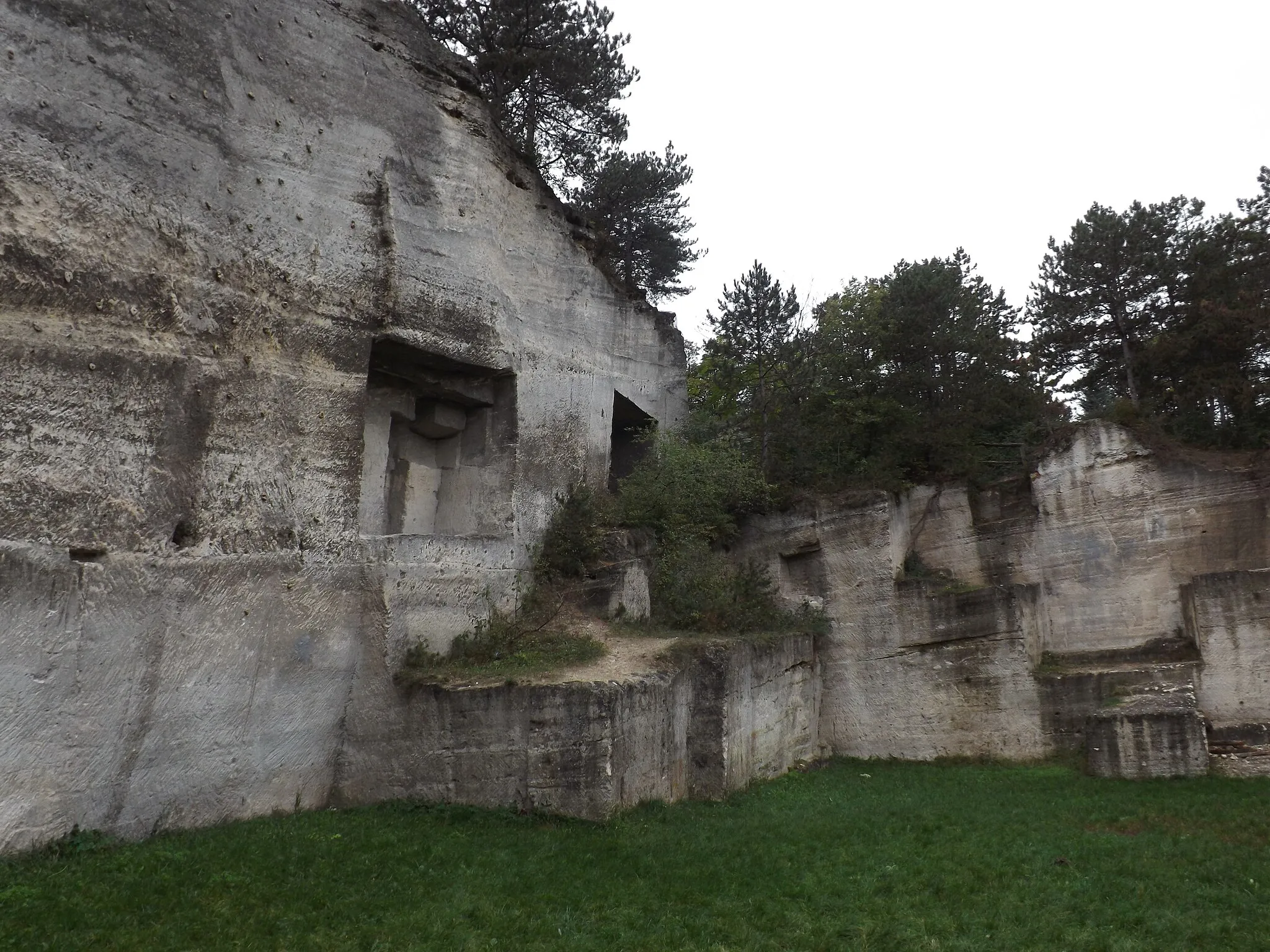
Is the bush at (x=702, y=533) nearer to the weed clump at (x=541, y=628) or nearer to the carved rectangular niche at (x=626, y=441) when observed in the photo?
the carved rectangular niche at (x=626, y=441)

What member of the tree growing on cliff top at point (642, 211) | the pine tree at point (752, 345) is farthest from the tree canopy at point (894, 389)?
the tree growing on cliff top at point (642, 211)

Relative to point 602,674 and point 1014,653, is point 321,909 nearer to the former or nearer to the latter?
point 602,674

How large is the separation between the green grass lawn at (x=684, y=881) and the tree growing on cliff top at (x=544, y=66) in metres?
15.6

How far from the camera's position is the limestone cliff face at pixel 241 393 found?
1081 centimetres

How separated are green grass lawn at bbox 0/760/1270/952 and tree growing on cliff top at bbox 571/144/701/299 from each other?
58.0 feet

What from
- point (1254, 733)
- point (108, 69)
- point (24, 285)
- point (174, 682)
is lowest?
point (1254, 733)

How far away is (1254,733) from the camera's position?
14.7m

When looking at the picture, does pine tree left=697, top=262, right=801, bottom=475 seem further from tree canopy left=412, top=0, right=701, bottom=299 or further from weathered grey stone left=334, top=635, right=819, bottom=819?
weathered grey stone left=334, top=635, right=819, bottom=819

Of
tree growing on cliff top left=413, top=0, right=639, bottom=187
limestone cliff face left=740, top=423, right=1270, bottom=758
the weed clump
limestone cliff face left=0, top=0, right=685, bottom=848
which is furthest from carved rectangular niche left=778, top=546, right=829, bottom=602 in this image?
tree growing on cliff top left=413, top=0, right=639, bottom=187

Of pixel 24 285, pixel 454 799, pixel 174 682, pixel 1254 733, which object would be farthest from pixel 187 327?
pixel 1254 733

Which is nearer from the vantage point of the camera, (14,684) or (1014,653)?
(14,684)

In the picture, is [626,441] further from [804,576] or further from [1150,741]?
[1150,741]

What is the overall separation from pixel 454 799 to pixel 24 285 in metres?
8.44

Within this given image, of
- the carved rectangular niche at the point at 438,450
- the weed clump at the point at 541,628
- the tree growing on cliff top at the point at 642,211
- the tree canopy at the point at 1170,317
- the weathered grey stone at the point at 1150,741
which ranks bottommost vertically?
the weathered grey stone at the point at 1150,741
